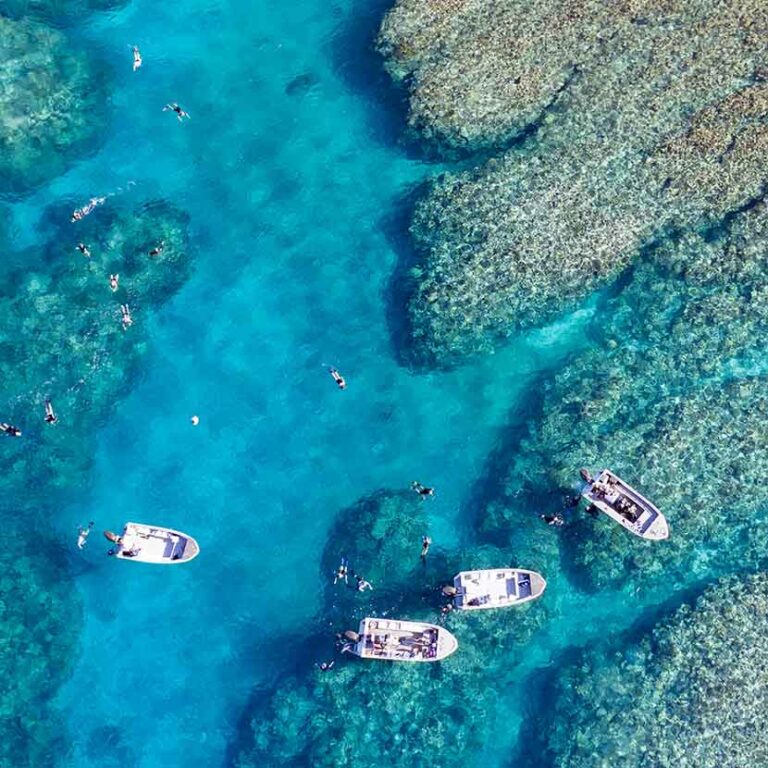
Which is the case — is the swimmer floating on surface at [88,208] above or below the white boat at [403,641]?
above

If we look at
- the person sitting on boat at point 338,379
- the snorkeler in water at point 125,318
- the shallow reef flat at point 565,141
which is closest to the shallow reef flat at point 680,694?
the shallow reef flat at point 565,141

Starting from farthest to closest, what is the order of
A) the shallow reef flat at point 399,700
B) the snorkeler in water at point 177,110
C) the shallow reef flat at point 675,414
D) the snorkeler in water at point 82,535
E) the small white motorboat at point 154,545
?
the snorkeler in water at point 177,110, the snorkeler in water at point 82,535, the small white motorboat at point 154,545, the shallow reef flat at point 675,414, the shallow reef flat at point 399,700

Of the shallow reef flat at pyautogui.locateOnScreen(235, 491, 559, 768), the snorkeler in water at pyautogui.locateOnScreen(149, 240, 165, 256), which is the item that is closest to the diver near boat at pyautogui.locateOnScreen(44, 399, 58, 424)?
the snorkeler in water at pyautogui.locateOnScreen(149, 240, 165, 256)

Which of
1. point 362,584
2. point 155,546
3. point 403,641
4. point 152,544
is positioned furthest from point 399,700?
point 152,544

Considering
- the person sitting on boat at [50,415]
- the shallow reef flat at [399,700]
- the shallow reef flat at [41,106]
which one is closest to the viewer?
the shallow reef flat at [399,700]

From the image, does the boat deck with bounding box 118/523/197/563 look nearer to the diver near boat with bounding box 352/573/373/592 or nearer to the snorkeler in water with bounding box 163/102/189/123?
the diver near boat with bounding box 352/573/373/592

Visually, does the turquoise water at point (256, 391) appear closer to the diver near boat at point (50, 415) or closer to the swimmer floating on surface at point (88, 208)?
the swimmer floating on surface at point (88, 208)

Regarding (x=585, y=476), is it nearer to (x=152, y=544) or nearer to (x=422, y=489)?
(x=422, y=489)

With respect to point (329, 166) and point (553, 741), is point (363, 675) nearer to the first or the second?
point (553, 741)
